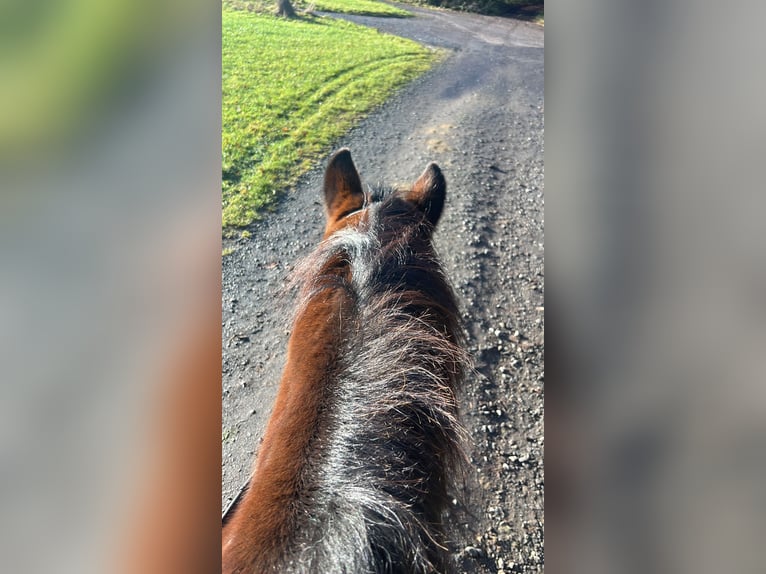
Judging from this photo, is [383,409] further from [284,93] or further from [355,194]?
[284,93]

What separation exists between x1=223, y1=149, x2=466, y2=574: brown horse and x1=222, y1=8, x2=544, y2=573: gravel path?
0.11 m

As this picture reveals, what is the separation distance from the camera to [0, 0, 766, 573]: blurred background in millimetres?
1190

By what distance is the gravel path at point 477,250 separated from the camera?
1198 millimetres
